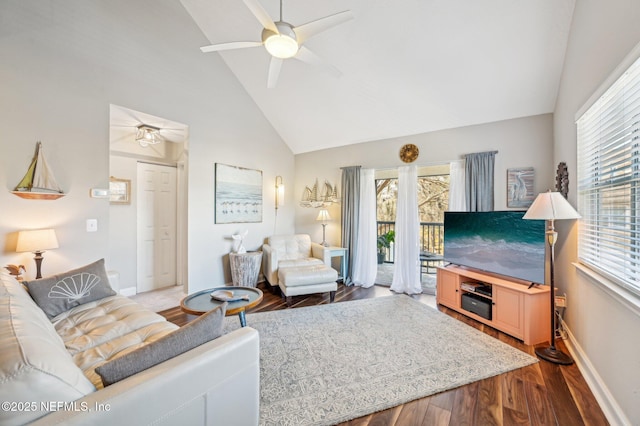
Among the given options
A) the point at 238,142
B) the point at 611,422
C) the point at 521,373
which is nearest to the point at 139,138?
the point at 238,142

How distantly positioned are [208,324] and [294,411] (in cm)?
90

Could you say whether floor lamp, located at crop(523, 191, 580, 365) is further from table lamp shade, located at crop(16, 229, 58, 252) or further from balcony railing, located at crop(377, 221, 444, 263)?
table lamp shade, located at crop(16, 229, 58, 252)

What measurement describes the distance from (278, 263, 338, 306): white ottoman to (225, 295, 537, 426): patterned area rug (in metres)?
0.29

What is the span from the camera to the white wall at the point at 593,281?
4.88 ft

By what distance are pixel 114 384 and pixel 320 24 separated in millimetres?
2455

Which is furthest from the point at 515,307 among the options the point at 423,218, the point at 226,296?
the point at 226,296

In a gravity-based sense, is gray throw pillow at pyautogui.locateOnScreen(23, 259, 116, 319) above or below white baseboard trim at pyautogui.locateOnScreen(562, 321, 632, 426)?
above

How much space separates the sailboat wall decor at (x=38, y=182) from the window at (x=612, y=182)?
4.53 m

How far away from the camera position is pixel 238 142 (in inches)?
169

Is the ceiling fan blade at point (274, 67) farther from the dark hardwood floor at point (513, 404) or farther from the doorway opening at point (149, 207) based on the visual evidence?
the dark hardwood floor at point (513, 404)

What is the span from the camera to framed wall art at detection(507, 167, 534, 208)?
3182 millimetres

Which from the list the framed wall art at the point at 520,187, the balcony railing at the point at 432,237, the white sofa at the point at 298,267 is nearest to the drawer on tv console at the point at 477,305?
the framed wall art at the point at 520,187

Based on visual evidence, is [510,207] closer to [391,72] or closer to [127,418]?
[391,72]

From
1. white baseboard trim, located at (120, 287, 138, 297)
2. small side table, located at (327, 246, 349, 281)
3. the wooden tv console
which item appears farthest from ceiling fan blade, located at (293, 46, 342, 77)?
white baseboard trim, located at (120, 287, 138, 297)
